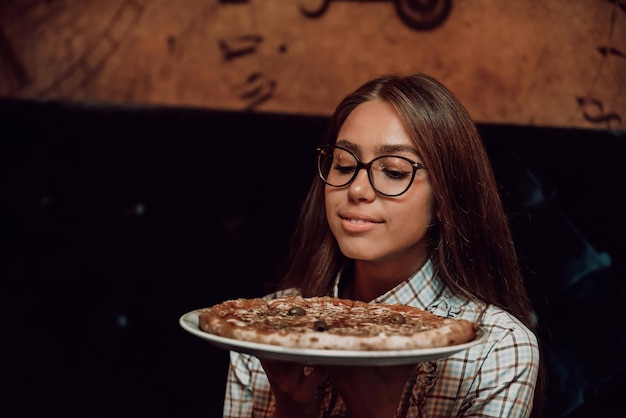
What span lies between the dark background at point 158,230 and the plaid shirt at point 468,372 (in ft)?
2.43

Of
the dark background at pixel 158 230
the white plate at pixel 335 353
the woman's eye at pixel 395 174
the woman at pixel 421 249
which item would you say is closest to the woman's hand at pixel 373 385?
the woman at pixel 421 249

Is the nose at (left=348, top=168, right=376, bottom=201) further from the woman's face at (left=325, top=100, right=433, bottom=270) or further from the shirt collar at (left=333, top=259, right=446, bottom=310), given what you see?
the shirt collar at (left=333, top=259, right=446, bottom=310)

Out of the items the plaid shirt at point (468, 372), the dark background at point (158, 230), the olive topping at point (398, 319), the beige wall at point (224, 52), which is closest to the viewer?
the olive topping at point (398, 319)

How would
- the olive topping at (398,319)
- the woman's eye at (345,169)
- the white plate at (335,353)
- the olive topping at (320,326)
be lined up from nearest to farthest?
the white plate at (335,353) → the olive topping at (320,326) → the olive topping at (398,319) → the woman's eye at (345,169)

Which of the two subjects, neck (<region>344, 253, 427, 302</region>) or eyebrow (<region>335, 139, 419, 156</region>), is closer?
eyebrow (<region>335, 139, 419, 156</region>)

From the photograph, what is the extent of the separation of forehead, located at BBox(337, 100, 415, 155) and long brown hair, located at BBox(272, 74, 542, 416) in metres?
0.02

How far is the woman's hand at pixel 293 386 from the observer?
1277 mm

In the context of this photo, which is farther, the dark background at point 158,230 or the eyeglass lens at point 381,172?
the dark background at point 158,230

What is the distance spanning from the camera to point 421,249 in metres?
1.65

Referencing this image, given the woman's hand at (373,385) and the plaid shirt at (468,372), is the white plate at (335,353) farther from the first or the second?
the plaid shirt at (468,372)

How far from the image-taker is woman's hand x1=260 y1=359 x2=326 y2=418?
128cm

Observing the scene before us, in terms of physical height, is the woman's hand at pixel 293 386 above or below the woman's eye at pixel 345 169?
below

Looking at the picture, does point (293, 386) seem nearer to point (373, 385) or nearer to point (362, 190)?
point (373, 385)

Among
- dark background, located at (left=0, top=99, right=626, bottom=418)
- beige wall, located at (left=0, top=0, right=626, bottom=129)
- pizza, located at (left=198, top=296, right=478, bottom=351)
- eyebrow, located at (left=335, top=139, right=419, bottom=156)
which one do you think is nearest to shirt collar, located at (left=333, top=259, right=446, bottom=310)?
pizza, located at (left=198, top=296, right=478, bottom=351)
